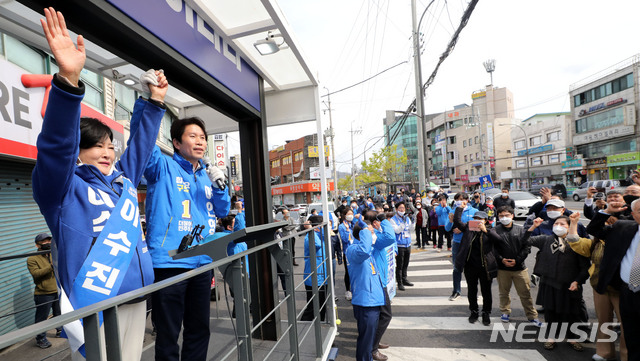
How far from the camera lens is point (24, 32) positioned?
99.2 inches

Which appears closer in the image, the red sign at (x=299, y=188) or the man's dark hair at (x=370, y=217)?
the man's dark hair at (x=370, y=217)

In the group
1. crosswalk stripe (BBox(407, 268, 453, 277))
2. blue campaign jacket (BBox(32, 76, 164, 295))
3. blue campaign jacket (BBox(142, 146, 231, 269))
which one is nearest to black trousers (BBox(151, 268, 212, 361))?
blue campaign jacket (BBox(142, 146, 231, 269))

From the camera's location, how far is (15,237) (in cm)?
533

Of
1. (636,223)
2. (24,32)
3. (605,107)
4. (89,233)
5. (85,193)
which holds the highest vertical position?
(605,107)

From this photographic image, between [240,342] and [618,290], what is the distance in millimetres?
4150

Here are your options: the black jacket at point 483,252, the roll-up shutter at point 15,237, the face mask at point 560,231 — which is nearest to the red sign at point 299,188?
the roll-up shutter at point 15,237

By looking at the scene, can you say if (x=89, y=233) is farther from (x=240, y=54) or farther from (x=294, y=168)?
(x=294, y=168)

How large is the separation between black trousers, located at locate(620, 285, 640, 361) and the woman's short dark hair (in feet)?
14.7

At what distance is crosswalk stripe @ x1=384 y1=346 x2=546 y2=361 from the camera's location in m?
3.95

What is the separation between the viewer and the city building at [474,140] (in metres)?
47.6

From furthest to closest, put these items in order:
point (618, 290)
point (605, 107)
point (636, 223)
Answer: point (605, 107)
point (618, 290)
point (636, 223)

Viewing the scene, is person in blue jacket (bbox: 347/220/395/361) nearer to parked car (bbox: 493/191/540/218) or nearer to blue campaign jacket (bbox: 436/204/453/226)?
blue campaign jacket (bbox: 436/204/453/226)

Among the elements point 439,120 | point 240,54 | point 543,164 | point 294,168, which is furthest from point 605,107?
point 240,54

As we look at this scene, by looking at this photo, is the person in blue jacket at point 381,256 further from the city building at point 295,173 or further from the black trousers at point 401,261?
the city building at point 295,173
